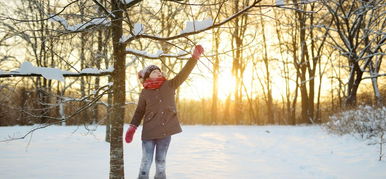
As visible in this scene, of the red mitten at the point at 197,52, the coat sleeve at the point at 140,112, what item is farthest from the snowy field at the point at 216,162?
the red mitten at the point at 197,52

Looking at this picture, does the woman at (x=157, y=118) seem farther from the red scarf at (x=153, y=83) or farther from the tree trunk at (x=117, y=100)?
the tree trunk at (x=117, y=100)

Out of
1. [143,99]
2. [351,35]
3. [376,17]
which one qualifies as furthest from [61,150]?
[376,17]

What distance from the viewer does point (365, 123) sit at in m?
7.42

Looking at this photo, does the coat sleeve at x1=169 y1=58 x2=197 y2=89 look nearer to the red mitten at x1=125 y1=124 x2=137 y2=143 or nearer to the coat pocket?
the coat pocket

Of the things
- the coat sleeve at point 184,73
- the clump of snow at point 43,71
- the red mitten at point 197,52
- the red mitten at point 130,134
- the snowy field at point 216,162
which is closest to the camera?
the clump of snow at point 43,71

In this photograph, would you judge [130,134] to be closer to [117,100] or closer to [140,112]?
[140,112]

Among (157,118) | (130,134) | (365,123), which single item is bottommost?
(365,123)

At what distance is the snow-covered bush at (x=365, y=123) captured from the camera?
6.95 meters

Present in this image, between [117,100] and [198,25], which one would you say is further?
[117,100]

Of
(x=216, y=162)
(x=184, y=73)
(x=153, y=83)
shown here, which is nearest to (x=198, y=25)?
(x=184, y=73)

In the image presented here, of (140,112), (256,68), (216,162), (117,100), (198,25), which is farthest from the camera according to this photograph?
(256,68)

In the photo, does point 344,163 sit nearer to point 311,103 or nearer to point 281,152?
point 281,152

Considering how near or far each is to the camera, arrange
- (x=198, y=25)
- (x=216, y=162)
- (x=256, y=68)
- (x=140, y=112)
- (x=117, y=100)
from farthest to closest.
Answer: (x=256, y=68) → (x=216, y=162) → (x=140, y=112) → (x=117, y=100) → (x=198, y=25)

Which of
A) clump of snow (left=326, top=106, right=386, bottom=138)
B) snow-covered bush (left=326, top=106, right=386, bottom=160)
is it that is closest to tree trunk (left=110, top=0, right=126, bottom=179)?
snow-covered bush (left=326, top=106, right=386, bottom=160)
